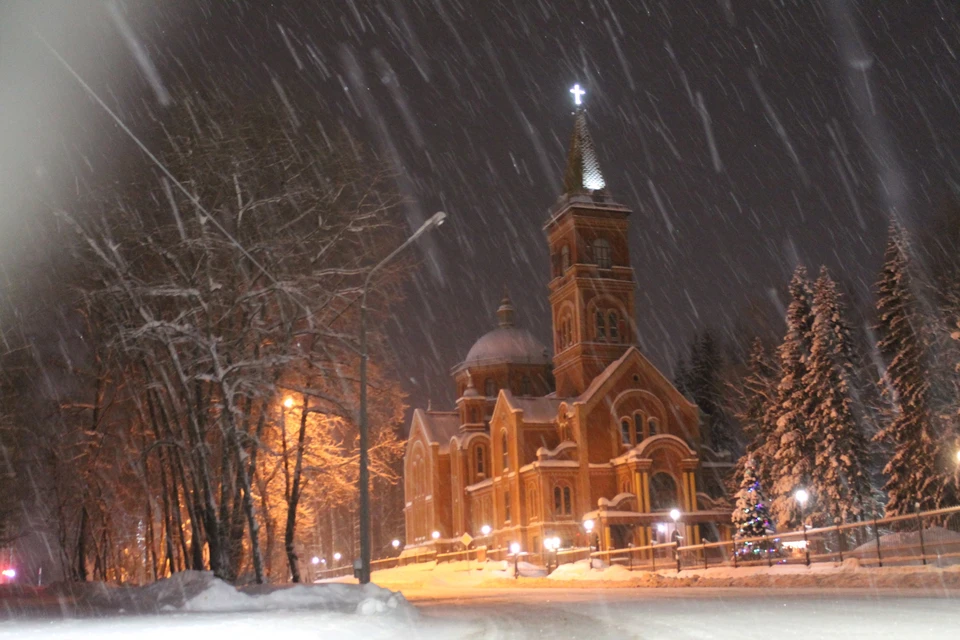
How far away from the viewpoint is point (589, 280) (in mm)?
63500

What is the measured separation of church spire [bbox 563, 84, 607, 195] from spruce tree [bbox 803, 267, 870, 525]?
24.9 meters

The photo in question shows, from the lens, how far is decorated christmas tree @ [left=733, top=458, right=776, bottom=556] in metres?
49.6

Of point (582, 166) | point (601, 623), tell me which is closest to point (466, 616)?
point (601, 623)

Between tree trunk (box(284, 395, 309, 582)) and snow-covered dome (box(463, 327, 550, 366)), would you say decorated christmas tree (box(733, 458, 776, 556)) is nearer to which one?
snow-covered dome (box(463, 327, 550, 366))

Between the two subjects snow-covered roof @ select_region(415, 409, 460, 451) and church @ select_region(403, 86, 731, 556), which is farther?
snow-covered roof @ select_region(415, 409, 460, 451)

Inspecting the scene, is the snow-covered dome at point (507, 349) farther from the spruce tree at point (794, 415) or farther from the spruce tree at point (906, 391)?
the spruce tree at point (906, 391)

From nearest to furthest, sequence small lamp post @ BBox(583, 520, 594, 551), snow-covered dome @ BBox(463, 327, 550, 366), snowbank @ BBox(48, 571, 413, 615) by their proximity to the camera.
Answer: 1. snowbank @ BBox(48, 571, 413, 615)
2. small lamp post @ BBox(583, 520, 594, 551)
3. snow-covered dome @ BBox(463, 327, 550, 366)

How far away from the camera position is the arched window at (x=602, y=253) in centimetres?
6425

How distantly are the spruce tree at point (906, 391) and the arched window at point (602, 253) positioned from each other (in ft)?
→ 87.4

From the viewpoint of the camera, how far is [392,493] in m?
95.0

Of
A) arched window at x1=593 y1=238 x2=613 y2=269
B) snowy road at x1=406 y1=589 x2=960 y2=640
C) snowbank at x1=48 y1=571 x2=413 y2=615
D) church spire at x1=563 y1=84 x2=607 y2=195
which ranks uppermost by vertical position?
church spire at x1=563 y1=84 x2=607 y2=195

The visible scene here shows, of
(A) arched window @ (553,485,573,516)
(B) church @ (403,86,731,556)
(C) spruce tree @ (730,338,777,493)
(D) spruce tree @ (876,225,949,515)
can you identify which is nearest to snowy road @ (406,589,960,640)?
(D) spruce tree @ (876,225,949,515)

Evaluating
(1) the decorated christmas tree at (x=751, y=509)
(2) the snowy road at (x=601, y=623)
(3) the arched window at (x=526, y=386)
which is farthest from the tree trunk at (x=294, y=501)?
(3) the arched window at (x=526, y=386)

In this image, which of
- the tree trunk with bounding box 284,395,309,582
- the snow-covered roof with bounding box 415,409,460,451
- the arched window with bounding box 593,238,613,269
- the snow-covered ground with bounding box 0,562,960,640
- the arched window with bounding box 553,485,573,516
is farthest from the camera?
the snow-covered roof with bounding box 415,409,460,451
